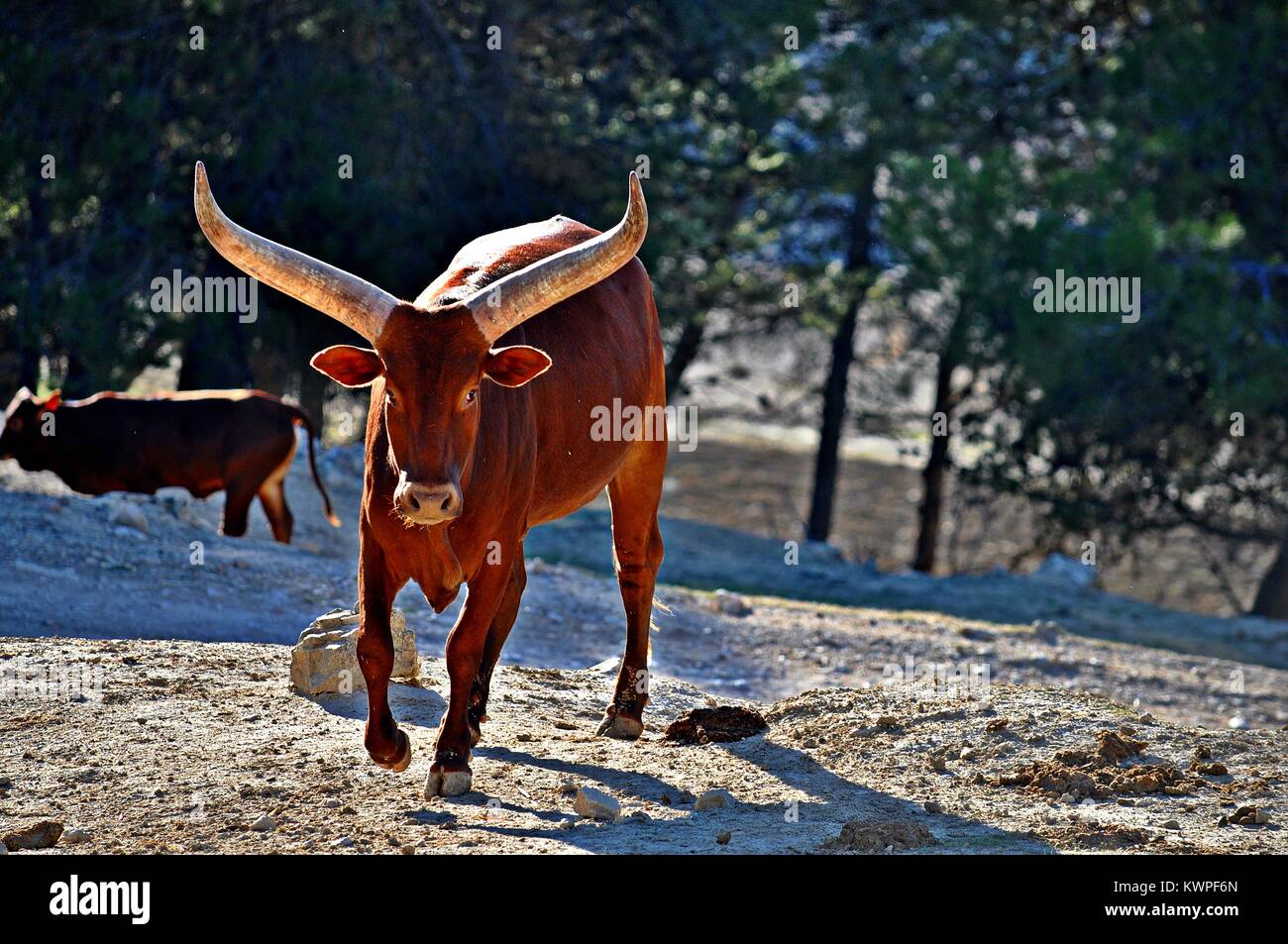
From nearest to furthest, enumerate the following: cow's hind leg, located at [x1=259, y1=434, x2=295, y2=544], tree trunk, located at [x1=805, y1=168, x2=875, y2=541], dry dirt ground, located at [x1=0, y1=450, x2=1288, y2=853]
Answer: dry dirt ground, located at [x1=0, y1=450, x2=1288, y2=853] < cow's hind leg, located at [x1=259, y1=434, x2=295, y2=544] < tree trunk, located at [x1=805, y1=168, x2=875, y2=541]

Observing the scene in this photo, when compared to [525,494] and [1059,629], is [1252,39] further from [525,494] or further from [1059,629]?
[525,494]

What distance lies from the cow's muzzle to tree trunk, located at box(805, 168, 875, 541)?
54.7 feet

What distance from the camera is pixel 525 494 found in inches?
275

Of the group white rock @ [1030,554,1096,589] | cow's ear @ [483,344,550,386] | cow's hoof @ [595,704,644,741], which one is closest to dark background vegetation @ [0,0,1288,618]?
white rock @ [1030,554,1096,589]

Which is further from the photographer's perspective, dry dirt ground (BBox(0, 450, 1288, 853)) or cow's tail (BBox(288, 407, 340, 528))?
cow's tail (BBox(288, 407, 340, 528))

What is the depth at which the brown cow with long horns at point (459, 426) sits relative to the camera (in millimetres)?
6246

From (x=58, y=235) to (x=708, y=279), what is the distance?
7.67m

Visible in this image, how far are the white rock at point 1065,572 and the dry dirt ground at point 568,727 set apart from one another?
4742 mm

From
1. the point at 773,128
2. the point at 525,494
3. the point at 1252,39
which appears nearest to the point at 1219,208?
the point at 1252,39

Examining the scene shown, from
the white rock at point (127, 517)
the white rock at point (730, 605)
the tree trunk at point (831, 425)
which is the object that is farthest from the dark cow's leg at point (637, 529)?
the tree trunk at point (831, 425)

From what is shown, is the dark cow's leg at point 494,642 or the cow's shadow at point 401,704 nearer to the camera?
the dark cow's leg at point 494,642

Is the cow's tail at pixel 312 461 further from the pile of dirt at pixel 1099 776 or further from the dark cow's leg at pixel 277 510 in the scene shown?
the pile of dirt at pixel 1099 776

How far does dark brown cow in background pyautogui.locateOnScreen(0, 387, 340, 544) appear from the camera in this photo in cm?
1356

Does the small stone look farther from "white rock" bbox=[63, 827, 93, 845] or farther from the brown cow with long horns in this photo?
"white rock" bbox=[63, 827, 93, 845]
